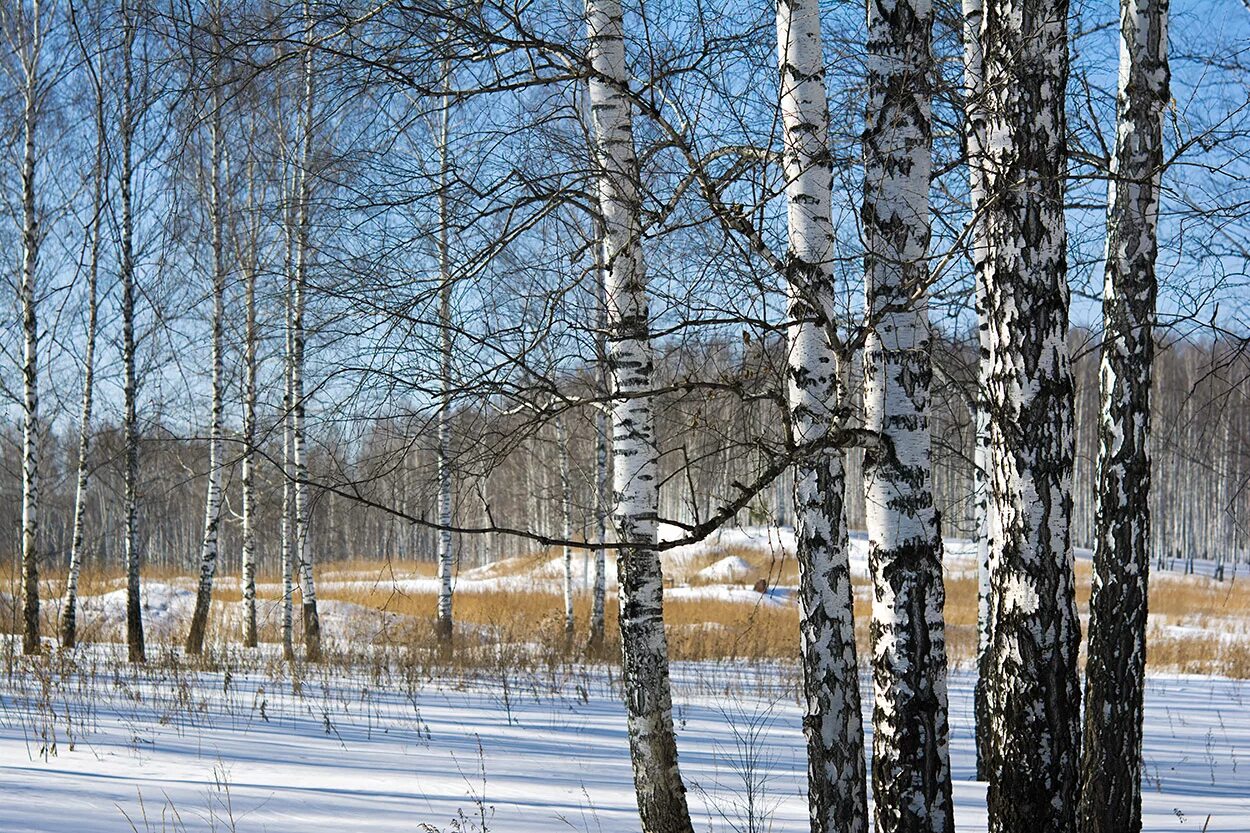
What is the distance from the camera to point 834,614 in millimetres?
4152

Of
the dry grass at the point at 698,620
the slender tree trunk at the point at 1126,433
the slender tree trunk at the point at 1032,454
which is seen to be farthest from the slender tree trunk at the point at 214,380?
the slender tree trunk at the point at 1032,454

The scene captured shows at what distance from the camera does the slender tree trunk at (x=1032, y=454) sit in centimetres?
381

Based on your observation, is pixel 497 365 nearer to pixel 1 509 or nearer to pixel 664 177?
pixel 664 177

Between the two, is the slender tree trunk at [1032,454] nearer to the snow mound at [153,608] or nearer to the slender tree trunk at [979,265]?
the slender tree trunk at [979,265]

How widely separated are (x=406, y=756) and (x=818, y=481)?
4.28 m

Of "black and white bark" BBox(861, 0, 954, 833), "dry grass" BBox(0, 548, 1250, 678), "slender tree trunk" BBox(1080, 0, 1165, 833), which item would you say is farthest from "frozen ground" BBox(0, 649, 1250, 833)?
"black and white bark" BBox(861, 0, 954, 833)

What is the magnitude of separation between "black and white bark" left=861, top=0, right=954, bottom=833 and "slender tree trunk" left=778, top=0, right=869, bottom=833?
0.18 metres

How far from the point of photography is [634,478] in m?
→ 5.01

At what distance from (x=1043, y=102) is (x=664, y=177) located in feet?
7.13

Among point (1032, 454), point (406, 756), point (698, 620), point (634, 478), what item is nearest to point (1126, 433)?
point (1032, 454)

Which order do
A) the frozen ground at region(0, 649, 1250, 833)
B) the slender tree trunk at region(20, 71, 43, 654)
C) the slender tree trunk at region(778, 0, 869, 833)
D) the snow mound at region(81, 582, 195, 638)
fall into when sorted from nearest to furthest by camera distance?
the slender tree trunk at region(778, 0, 869, 833) < the frozen ground at region(0, 649, 1250, 833) < the slender tree trunk at region(20, 71, 43, 654) < the snow mound at region(81, 582, 195, 638)

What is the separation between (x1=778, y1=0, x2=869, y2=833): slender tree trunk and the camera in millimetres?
3938

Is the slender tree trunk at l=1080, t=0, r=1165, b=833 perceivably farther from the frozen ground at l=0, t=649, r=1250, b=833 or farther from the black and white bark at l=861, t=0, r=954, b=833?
the black and white bark at l=861, t=0, r=954, b=833

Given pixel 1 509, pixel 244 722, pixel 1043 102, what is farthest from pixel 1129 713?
pixel 1 509
